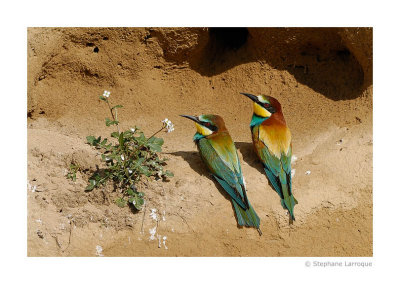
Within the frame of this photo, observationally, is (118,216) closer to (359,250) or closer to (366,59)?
(359,250)

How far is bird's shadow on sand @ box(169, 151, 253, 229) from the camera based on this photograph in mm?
4488

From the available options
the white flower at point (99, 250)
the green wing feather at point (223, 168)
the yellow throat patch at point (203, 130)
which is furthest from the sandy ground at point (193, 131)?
the yellow throat patch at point (203, 130)

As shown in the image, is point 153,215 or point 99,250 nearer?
point 99,250

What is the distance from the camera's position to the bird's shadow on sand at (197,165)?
177 inches

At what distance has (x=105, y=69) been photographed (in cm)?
606

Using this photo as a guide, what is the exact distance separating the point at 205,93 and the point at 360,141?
1.94 meters

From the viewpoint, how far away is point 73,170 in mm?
4488

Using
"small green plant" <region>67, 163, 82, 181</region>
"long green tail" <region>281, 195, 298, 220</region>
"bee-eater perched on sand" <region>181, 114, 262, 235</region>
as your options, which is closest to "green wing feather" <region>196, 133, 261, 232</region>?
"bee-eater perched on sand" <region>181, 114, 262, 235</region>

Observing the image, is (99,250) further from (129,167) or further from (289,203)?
(289,203)

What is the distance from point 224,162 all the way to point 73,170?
126cm

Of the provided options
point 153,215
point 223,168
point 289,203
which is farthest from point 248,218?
point 153,215

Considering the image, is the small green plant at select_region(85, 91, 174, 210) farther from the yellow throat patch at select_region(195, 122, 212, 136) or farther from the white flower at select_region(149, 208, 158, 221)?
the yellow throat patch at select_region(195, 122, 212, 136)

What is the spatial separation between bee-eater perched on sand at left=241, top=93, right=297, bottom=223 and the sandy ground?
0.09 meters

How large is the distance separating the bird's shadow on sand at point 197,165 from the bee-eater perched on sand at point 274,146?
0.45 meters
